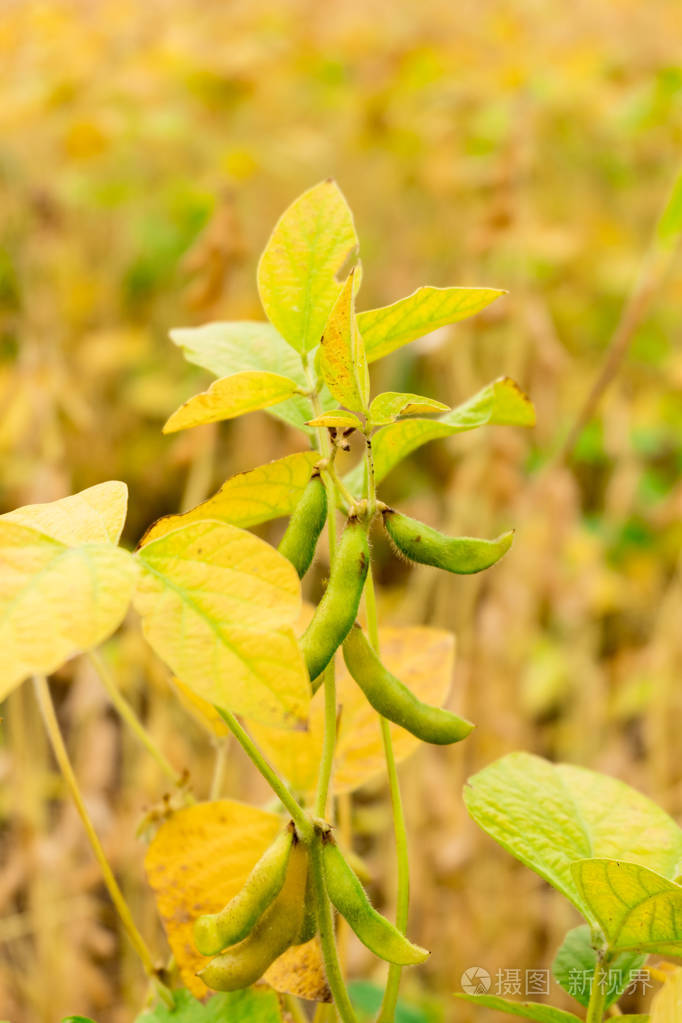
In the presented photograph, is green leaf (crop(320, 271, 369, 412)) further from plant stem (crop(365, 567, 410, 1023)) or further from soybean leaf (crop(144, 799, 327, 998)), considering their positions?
soybean leaf (crop(144, 799, 327, 998))

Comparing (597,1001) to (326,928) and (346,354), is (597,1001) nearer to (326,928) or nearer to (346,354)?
(326,928)

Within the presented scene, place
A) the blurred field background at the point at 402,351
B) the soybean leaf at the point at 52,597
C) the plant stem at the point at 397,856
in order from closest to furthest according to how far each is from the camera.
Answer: the soybean leaf at the point at 52,597 < the plant stem at the point at 397,856 < the blurred field background at the point at 402,351

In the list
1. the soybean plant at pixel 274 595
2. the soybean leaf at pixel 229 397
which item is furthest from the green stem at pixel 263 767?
the soybean leaf at pixel 229 397

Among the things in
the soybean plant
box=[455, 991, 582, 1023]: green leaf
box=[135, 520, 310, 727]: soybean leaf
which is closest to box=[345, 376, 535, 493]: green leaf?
the soybean plant

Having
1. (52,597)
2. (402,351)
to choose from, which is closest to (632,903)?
(52,597)

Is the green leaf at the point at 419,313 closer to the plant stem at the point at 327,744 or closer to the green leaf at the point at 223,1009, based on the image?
the plant stem at the point at 327,744
